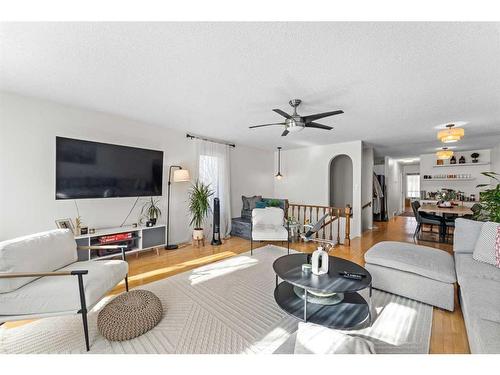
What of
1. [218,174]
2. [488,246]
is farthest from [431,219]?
[218,174]

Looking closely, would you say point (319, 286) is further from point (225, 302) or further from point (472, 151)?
point (472, 151)

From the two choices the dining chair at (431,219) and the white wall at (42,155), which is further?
the dining chair at (431,219)

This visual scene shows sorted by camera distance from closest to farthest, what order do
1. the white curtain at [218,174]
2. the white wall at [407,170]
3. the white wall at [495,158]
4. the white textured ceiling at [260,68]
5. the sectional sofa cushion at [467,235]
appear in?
the white textured ceiling at [260,68]
the sectional sofa cushion at [467,235]
the white curtain at [218,174]
the white wall at [495,158]
the white wall at [407,170]

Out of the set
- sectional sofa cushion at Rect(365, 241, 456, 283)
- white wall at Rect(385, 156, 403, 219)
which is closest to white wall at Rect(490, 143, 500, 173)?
white wall at Rect(385, 156, 403, 219)

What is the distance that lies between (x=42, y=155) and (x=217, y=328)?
327 cm

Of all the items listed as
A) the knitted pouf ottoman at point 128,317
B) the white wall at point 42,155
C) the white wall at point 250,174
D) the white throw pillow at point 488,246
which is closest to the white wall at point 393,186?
the white wall at point 250,174

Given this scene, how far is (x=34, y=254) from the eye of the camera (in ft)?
5.96

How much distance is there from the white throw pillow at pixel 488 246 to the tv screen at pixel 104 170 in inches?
180

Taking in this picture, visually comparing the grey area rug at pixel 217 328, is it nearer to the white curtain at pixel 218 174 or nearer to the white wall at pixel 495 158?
the white curtain at pixel 218 174

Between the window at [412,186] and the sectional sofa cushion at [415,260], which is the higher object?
the window at [412,186]

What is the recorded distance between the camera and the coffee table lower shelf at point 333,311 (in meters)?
1.74

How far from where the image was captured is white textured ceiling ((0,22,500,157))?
4.99 feet

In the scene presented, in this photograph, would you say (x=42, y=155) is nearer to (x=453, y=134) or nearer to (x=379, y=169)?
(x=453, y=134)

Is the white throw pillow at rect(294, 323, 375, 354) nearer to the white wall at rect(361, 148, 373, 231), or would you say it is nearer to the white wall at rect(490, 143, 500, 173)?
the white wall at rect(361, 148, 373, 231)
